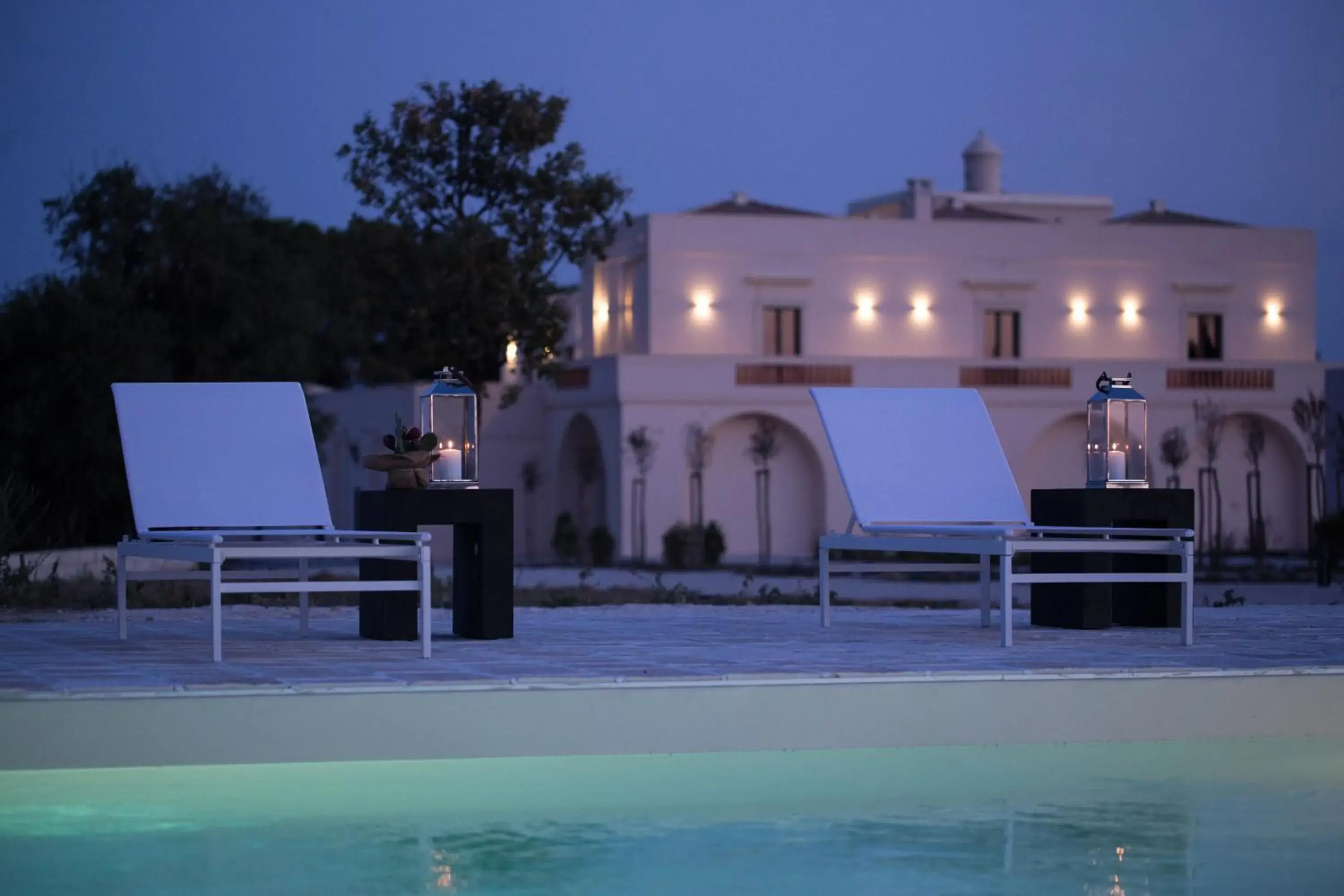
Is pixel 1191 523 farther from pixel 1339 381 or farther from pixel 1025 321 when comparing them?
pixel 1025 321

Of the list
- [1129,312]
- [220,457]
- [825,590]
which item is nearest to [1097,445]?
[825,590]

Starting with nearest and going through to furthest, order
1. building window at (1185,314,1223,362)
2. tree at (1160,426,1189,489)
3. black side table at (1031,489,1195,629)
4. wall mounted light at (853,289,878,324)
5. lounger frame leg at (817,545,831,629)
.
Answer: black side table at (1031,489,1195,629) → lounger frame leg at (817,545,831,629) → tree at (1160,426,1189,489) → wall mounted light at (853,289,878,324) → building window at (1185,314,1223,362)

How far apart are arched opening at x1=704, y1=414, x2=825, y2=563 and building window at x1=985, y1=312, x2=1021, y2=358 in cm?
486

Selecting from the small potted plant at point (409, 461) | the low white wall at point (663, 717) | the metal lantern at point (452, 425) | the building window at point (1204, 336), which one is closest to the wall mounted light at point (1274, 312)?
the building window at point (1204, 336)

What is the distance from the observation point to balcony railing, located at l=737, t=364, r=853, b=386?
→ 30.3m

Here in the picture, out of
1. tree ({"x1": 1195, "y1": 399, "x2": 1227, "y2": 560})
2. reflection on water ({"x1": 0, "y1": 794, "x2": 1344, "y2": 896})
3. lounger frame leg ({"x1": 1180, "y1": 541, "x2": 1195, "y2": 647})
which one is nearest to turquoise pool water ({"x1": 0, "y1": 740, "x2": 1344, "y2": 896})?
reflection on water ({"x1": 0, "y1": 794, "x2": 1344, "y2": 896})

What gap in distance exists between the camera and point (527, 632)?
8.67 m

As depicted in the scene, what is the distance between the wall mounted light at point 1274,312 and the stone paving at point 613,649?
999 inches

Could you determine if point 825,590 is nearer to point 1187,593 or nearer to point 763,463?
point 1187,593

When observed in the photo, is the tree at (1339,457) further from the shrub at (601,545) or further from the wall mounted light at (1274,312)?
the shrub at (601,545)

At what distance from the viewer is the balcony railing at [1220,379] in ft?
103

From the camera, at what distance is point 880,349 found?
3331 centimetres

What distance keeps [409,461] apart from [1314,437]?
915 inches

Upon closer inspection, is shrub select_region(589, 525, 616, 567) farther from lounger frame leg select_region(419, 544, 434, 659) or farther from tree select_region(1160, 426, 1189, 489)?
lounger frame leg select_region(419, 544, 434, 659)
